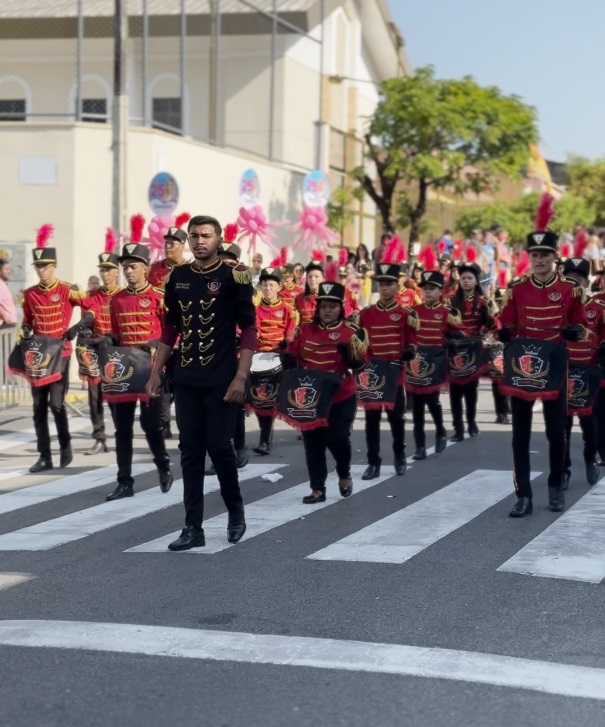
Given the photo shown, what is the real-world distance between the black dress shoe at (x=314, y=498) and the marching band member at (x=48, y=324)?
120 inches

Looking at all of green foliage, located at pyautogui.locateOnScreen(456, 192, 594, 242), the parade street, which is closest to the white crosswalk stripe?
the parade street

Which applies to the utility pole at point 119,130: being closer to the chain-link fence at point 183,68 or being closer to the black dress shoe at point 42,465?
the chain-link fence at point 183,68

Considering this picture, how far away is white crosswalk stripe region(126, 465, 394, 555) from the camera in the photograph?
8656mm

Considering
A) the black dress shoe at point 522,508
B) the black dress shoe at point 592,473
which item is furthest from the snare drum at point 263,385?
the black dress shoe at point 522,508

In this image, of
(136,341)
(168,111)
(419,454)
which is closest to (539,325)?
(136,341)

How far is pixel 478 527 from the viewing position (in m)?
9.36

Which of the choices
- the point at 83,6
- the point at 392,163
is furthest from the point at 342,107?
the point at 83,6

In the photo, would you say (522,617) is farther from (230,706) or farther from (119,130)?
(119,130)

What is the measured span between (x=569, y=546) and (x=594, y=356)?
3497 mm

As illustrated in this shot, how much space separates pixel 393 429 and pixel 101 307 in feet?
10.3

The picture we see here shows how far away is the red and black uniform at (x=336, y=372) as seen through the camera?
35.7 feet

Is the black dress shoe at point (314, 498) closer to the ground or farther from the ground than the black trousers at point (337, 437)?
closer to the ground

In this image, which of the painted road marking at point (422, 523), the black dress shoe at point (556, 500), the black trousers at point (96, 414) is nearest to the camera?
the painted road marking at point (422, 523)

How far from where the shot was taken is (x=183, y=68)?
84.1ft
